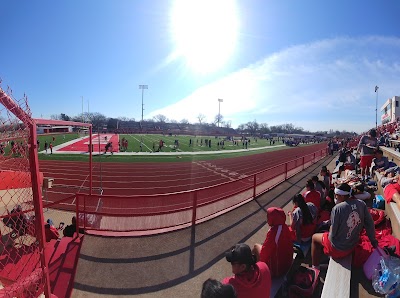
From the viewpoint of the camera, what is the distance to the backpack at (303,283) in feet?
11.2

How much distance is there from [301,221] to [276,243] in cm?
142

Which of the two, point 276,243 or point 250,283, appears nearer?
point 250,283

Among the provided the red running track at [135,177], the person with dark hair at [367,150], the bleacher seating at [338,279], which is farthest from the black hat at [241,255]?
the red running track at [135,177]

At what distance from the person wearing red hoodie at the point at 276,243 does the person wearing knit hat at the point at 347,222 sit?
0.69m

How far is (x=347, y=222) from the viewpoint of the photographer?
139 inches

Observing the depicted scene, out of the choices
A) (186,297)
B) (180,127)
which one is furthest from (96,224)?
(180,127)

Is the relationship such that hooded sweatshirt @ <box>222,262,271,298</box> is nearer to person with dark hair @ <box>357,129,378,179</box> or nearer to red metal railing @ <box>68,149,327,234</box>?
red metal railing @ <box>68,149,327,234</box>

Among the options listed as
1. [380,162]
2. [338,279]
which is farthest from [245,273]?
[380,162]

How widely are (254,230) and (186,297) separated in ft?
9.66

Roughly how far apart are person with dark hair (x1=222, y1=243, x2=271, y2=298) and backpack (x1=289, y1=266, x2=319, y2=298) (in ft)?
4.02

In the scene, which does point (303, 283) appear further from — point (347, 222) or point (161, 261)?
point (161, 261)

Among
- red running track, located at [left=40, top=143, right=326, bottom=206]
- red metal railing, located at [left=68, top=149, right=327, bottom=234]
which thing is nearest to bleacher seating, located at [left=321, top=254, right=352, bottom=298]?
red metal railing, located at [left=68, top=149, right=327, bottom=234]

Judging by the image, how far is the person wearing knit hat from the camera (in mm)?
3543

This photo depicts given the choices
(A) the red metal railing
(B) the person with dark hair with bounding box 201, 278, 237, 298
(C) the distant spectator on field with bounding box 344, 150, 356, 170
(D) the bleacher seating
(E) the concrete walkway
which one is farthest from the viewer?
(C) the distant spectator on field with bounding box 344, 150, 356, 170
